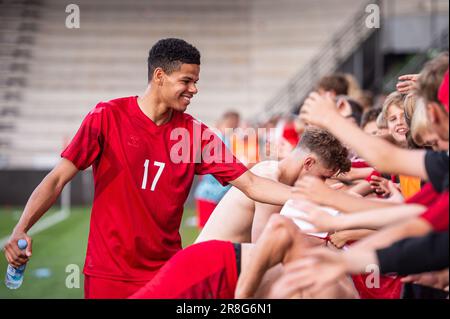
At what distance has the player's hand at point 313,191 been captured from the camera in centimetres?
323

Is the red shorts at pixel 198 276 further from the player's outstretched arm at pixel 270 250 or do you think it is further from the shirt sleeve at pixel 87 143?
the shirt sleeve at pixel 87 143

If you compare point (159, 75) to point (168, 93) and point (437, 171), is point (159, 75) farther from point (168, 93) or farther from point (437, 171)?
point (437, 171)

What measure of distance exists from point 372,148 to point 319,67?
58.4 feet

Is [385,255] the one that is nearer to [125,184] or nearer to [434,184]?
[434,184]

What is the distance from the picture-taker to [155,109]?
451cm

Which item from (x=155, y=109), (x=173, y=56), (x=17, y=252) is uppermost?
(x=173, y=56)

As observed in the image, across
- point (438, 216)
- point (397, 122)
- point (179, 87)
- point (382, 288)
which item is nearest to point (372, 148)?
point (438, 216)

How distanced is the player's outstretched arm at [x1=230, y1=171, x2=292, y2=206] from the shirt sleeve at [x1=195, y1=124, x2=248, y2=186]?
46mm

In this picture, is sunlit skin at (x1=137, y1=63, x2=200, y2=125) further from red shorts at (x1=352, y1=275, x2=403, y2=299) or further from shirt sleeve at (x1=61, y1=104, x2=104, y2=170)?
red shorts at (x1=352, y1=275, x2=403, y2=299)

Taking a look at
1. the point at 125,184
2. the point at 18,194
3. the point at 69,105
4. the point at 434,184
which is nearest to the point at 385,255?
the point at 434,184

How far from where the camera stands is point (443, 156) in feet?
10.1

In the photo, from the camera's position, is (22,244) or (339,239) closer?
(22,244)

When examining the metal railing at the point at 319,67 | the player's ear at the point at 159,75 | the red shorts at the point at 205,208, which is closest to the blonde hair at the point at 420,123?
the player's ear at the point at 159,75

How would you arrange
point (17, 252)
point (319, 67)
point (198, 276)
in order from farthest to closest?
point (319, 67)
point (17, 252)
point (198, 276)
